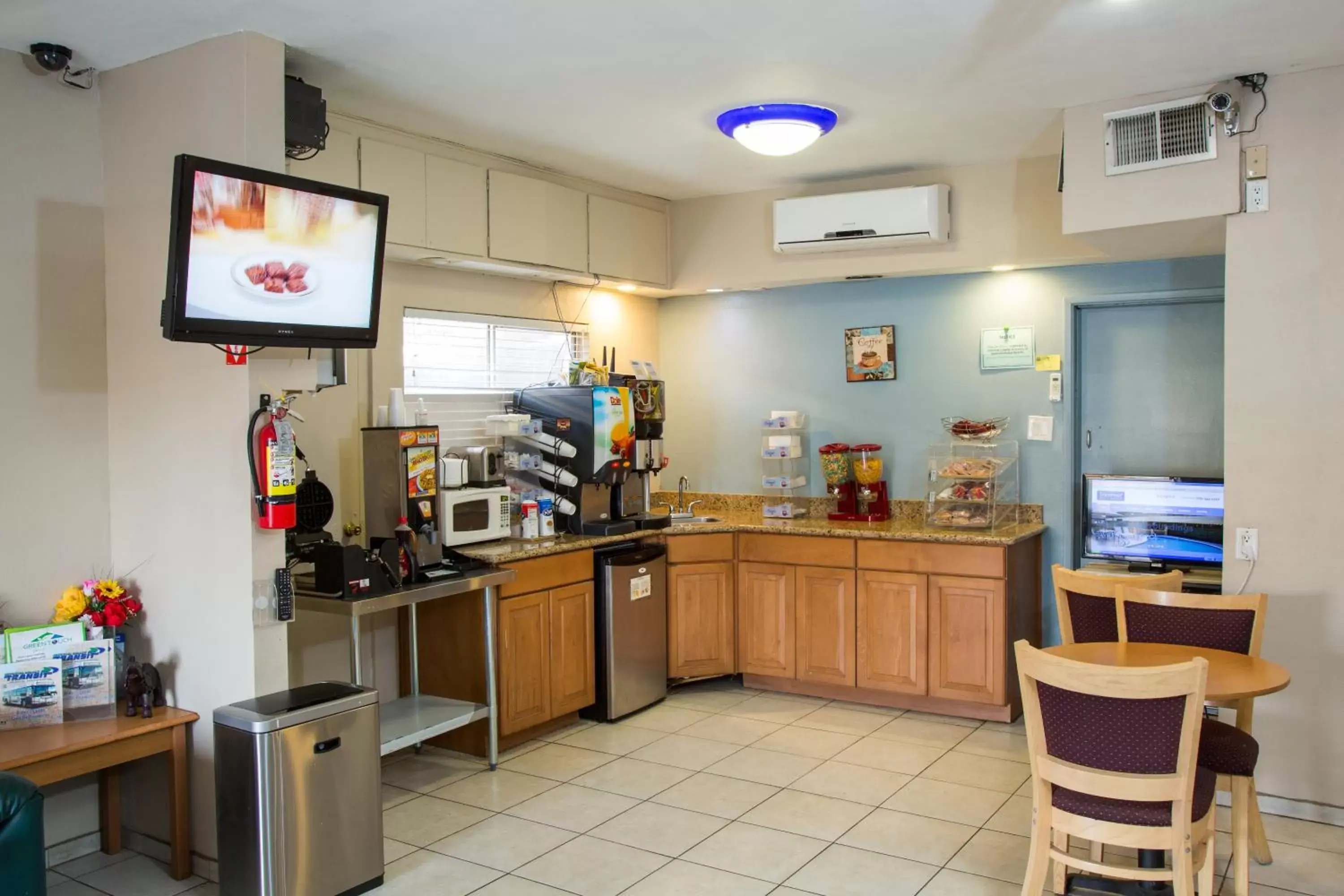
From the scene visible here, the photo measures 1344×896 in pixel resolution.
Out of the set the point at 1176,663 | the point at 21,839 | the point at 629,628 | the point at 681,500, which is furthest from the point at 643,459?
the point at 21,839

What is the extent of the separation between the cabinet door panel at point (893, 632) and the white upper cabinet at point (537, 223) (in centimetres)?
225

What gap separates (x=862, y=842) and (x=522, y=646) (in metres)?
1.72

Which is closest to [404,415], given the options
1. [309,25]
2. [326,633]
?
[326,633]

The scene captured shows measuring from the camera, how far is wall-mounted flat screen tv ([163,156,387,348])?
115 inches

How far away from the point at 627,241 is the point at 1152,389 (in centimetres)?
285

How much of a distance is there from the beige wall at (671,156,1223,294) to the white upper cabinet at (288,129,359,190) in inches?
90.6

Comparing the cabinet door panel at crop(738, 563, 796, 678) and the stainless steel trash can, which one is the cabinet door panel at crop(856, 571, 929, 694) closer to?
the cabinet door panel at crop(738, 563, 796, 678)

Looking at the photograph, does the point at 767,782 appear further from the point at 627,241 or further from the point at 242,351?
the point at 627,241

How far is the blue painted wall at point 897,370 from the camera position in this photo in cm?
522

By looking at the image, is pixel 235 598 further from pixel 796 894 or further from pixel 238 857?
pixel 796 894

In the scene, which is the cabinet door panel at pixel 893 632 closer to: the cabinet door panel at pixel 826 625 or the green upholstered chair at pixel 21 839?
the cabinet door panel at pixel 826 625

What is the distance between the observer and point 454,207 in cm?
459

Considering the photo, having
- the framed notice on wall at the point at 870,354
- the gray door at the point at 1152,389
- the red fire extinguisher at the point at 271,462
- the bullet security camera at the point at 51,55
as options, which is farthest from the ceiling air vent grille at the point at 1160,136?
the bullet security camera at the point at 51,55

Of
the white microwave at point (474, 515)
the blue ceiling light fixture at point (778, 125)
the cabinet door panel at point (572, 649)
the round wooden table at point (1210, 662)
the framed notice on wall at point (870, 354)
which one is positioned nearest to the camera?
the round wooden table at point (1210, 662)
